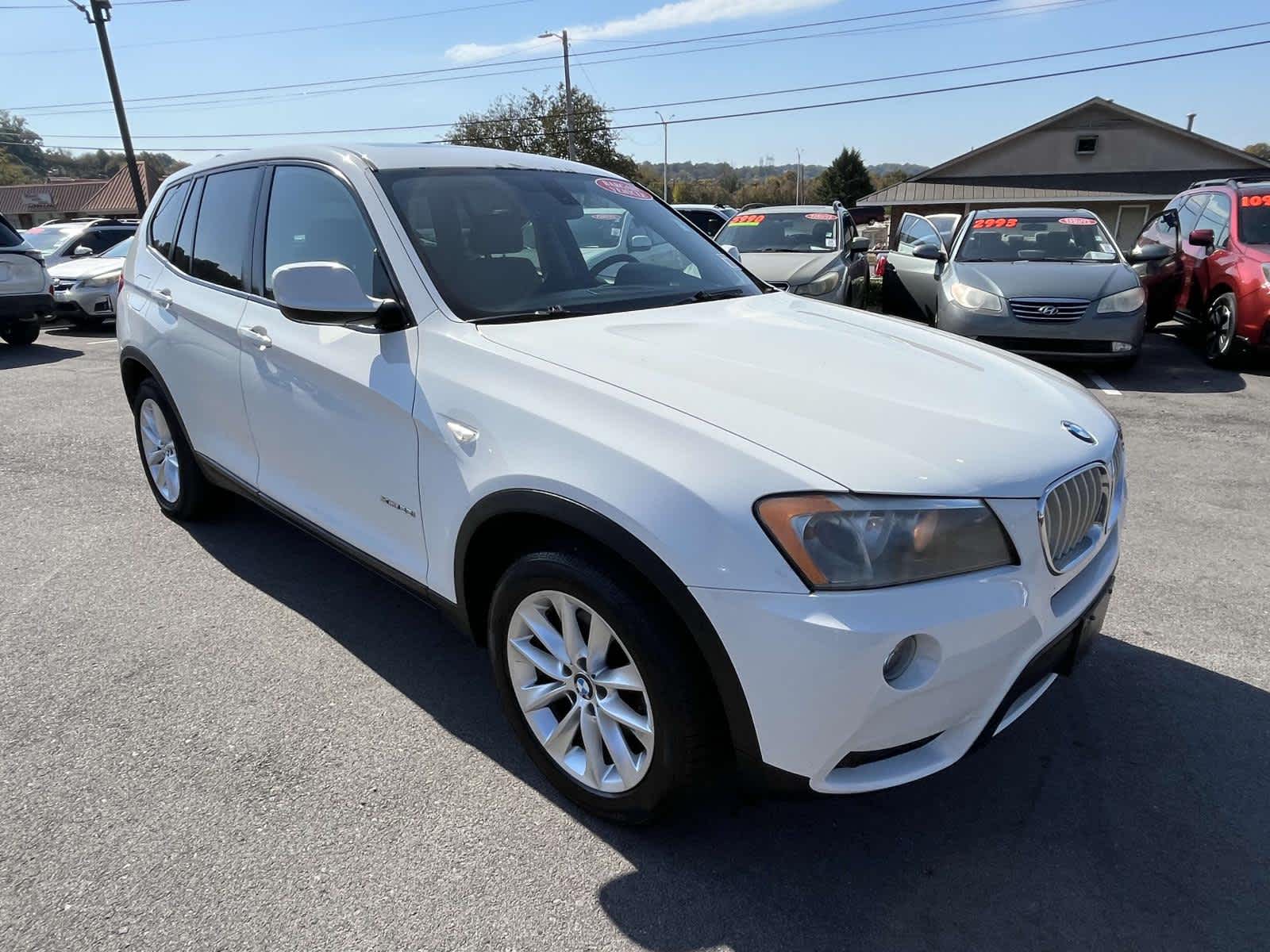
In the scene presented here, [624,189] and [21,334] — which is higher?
[624,189]

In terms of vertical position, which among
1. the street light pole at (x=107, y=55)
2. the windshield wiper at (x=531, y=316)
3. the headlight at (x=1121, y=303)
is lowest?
the headlight at (x=1121, y=303)

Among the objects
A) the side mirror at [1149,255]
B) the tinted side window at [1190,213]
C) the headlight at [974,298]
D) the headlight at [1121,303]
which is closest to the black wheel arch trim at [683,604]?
the headlight at [974,298]

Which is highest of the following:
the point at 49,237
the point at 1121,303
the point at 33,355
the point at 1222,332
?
the point at 49,237

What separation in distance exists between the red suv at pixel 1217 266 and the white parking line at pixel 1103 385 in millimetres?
1208

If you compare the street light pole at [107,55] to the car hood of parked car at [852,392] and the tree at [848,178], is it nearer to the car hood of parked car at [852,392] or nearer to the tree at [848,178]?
the car hood of parked car at [852,392]

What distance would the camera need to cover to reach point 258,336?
3146mm

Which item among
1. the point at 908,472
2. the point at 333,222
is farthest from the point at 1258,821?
the point at 333,222

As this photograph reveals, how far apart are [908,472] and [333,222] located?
7.09 ft

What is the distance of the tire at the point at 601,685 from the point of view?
195 cm

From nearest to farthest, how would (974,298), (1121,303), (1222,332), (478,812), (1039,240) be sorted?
(478,812), (1121,303), (974,298), (1222,332), (1039,240)

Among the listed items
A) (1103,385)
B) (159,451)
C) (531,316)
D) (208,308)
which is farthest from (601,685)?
(1103,385)

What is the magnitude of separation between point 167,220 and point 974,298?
21.3 feet

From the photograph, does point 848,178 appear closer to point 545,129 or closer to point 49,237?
point 545,129

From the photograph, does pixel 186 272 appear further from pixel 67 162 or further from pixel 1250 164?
pixel 67 162
